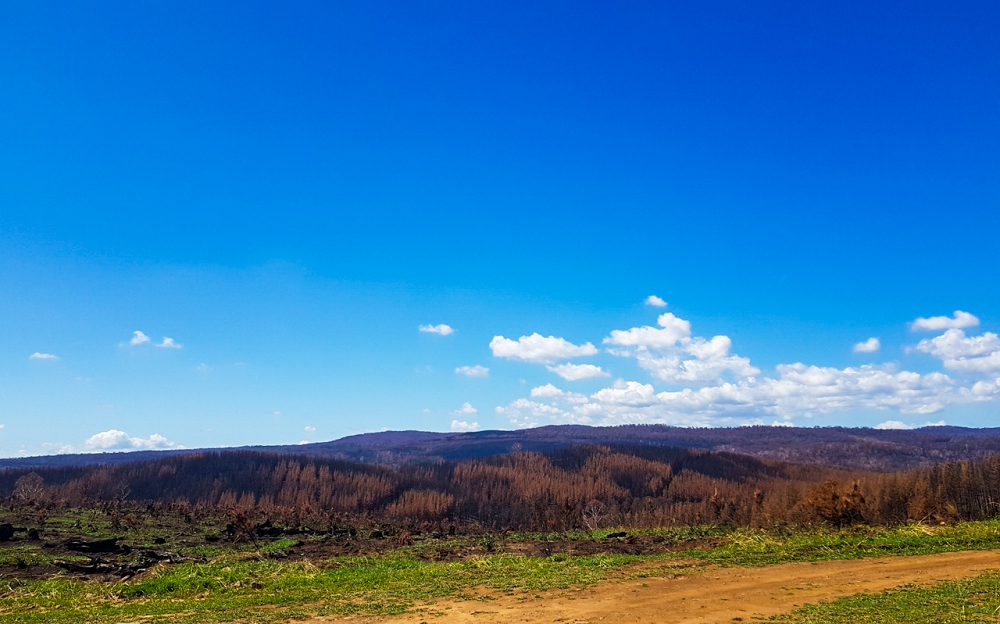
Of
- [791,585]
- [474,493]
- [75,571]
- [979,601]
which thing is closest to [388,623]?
[791,585]

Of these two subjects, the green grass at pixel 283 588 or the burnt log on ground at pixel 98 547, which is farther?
the burnt log on ground at pixel 98 547

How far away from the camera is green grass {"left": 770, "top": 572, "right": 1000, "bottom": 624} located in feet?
51.1

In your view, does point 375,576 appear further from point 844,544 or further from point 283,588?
point 844,544

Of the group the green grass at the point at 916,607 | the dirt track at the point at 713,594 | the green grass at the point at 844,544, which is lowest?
the green grass at the point at 844,544

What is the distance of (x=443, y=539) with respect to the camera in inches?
1781

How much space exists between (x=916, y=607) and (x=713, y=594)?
620 centimetres

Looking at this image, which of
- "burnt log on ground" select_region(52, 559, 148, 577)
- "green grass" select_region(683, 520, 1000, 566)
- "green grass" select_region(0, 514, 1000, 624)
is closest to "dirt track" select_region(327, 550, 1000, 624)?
"green grass" select_region(0, 514, 1000, 624)

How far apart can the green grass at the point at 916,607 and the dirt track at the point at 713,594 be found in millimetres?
1021

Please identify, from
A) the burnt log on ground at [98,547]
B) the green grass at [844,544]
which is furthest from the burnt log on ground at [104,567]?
the green grass at [844,544]

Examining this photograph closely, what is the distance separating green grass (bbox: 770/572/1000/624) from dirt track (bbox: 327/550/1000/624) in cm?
102

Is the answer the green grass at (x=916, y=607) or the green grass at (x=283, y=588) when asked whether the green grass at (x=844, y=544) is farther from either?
the green grass at (x=916, y=607)

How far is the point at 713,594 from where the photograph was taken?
69.8 feet

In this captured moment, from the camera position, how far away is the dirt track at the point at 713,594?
18.6m

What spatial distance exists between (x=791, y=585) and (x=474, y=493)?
17175cm
